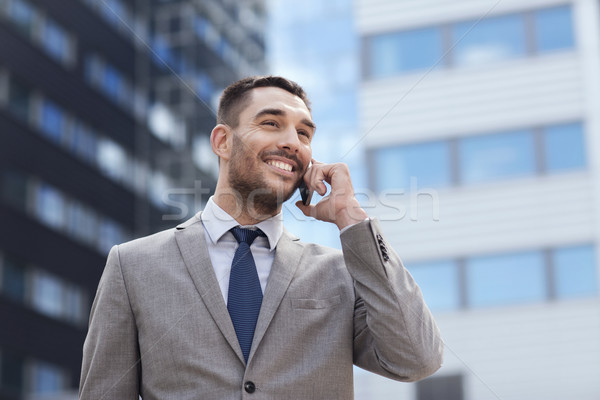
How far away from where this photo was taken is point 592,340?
45.7ft

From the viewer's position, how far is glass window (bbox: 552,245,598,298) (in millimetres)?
14039

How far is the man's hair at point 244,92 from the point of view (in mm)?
3340

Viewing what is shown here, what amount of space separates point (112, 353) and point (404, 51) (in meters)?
14.0

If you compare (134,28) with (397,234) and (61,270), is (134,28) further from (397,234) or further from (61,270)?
(397,234)

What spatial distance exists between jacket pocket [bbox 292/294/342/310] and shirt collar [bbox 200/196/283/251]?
280 mm

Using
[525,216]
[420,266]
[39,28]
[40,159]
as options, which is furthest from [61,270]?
[525,216]

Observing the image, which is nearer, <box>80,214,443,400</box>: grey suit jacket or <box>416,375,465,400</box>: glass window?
<box>80,214,443,400</box>: grey suit jacket

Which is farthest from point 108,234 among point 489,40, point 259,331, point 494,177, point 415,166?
point 259,331

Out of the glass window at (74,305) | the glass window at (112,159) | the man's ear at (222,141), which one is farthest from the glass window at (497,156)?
the glass window at (112,159)

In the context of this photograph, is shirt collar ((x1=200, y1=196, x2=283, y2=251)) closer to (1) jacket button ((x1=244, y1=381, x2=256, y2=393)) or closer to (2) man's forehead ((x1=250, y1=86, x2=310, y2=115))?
(2) man's forehead ((x1=250, y1=86, x2=310, y2=115))

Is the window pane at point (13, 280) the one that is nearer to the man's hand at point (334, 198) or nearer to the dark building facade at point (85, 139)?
the dark building facade at point (85, 139)

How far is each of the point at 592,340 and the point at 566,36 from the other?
554 cm

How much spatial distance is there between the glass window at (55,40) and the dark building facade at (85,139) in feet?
0.16

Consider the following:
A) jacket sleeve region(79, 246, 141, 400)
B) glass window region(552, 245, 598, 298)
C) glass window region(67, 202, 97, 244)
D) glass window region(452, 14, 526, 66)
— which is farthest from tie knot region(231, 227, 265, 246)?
glass window region(67, 202, 97, 244)
